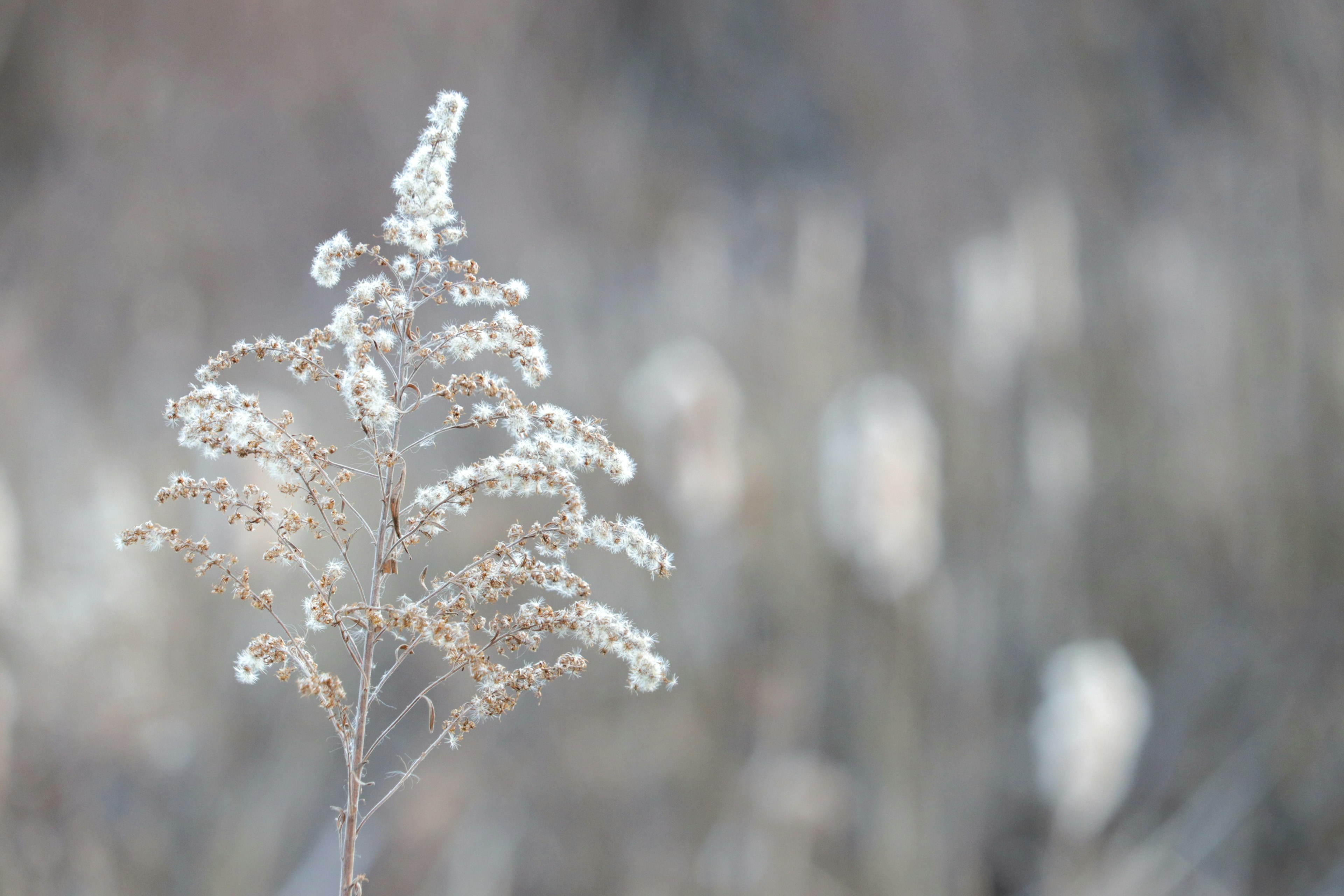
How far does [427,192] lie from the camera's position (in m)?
0.79

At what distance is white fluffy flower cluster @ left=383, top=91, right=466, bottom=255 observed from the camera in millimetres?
785

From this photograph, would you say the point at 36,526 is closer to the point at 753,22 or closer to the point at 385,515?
the point at 385,515

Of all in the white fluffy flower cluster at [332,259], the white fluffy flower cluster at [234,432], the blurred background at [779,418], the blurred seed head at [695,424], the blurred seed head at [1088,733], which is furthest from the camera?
the blurred seed head at [695,424]

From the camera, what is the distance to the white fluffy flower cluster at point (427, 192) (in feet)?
2.57

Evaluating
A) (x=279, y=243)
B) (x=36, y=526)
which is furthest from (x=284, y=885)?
(x=279, y=243)

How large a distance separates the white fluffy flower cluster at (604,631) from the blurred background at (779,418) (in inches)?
64.9

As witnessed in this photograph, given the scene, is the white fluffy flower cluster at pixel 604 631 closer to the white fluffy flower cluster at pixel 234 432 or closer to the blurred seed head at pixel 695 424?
the white fluffy flower cluster at pixel 234 432

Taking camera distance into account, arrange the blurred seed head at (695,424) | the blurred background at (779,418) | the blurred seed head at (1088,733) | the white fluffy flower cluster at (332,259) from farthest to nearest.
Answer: the blurred seed head at (695,424), the blurred seed head at (1088,733), the blurred background at (779,418), the white fluffy flower cluster at (332,259)

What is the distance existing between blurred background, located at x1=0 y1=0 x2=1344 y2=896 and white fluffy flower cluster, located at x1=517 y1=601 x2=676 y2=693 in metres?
1.65

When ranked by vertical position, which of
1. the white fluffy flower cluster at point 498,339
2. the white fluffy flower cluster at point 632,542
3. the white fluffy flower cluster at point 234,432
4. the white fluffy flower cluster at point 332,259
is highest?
the white fluffy flower cluster at point 332,259

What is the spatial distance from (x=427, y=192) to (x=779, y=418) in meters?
1.97

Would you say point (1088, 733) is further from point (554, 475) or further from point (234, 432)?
point (234, 432)

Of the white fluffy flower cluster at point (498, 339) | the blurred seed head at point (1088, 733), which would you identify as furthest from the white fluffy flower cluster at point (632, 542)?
the blurred seed head at point (1088, 733)

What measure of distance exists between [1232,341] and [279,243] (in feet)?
9.76
